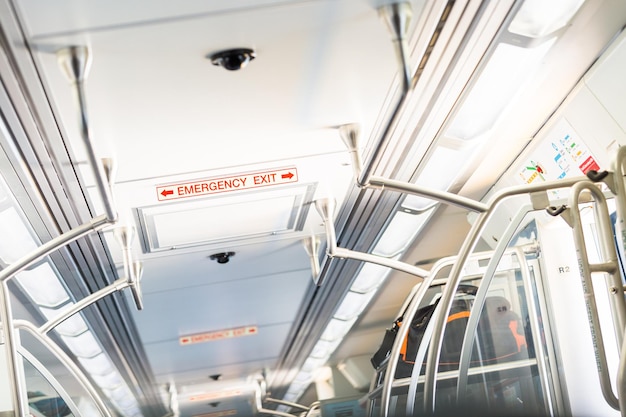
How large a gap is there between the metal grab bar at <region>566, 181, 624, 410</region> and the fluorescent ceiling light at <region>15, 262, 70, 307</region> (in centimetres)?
384

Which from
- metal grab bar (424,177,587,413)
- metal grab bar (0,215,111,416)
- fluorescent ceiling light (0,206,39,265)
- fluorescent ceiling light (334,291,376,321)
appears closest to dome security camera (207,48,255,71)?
metal grab bar (0,215,111,416)

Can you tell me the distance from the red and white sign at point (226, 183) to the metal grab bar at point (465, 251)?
46.8 inches

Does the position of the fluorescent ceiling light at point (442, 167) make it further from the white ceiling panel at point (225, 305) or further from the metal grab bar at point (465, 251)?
the white ceiling panel at point (225, 305)

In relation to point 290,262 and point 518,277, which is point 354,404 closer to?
point 290,262

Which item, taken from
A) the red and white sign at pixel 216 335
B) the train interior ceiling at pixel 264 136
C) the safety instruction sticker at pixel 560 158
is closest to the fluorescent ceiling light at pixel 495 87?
the train interior ceiling at pixel 264 136

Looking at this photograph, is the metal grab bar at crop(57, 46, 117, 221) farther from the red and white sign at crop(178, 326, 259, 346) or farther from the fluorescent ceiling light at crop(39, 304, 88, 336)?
the red and white sign at crop(178, 326, 259, 346)

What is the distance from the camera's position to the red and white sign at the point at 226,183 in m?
4.41

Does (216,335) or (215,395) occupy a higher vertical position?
(216,335)

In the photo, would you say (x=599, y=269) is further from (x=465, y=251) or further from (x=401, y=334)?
(x=401, y=334)

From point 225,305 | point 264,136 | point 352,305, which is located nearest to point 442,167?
point 264,136

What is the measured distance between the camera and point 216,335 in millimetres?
8805

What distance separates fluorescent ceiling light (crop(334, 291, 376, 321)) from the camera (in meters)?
7.58

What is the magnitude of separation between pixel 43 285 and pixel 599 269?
445cm

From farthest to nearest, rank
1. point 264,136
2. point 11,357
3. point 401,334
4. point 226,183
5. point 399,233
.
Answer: point 399,233
point 401,334
point 226,183
point 264,136
point 11,357
